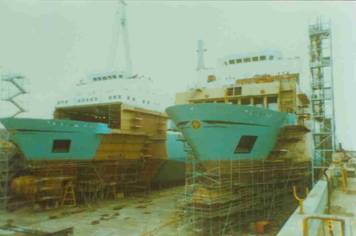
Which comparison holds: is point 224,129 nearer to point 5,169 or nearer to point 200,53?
point 5,169

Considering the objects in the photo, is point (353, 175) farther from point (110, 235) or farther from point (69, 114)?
point (69, 114)

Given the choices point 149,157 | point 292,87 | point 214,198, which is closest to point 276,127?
point 292,87

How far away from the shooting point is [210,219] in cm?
1030

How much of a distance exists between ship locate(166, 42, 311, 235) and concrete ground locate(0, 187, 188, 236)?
4.59 feet

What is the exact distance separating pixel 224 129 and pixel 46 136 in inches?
329

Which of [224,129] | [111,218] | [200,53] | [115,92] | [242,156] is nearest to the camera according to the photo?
[224,129]

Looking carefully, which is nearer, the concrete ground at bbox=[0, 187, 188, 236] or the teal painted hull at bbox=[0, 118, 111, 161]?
the concrete ground at bbox=[0, 187, 188, 236]

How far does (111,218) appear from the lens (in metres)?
13.1

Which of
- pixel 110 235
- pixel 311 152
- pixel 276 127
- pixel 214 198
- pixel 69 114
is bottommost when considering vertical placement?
pixel 110 235

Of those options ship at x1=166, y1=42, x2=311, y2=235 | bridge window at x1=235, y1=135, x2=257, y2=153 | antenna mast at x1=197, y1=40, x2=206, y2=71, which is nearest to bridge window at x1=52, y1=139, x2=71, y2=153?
ship at x1=166, y1=42, x2=311, y2=235

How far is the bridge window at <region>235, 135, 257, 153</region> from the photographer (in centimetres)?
1166

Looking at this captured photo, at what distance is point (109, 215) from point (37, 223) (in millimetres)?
2828

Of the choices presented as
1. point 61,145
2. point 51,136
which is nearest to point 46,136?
point 51,136

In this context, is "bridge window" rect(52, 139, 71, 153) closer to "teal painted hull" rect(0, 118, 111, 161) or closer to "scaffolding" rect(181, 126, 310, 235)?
"teal painted hull" rect(0, 118, 111, 161)
